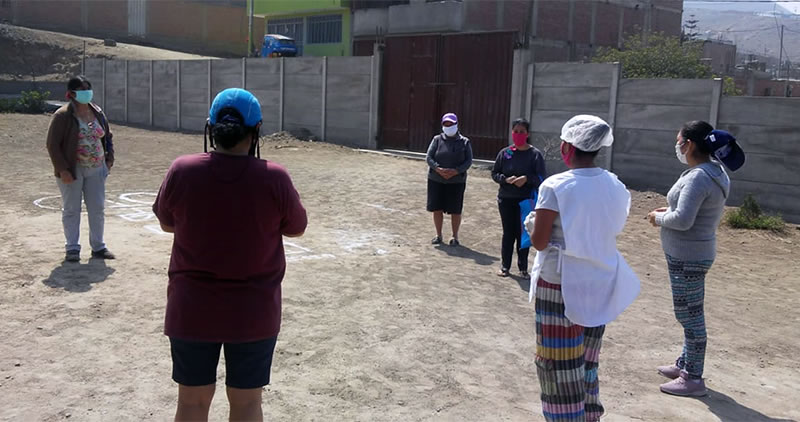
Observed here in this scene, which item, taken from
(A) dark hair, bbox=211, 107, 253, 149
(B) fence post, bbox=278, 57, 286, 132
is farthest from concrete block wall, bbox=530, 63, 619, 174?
(A) dark hair, bbox=211, 107, 253, 149

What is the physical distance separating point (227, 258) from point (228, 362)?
1.49 feet

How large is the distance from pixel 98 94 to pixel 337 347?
30123 millimetres

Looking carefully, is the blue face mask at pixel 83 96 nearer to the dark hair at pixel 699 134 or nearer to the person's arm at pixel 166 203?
the person's arm at pixel 166 203

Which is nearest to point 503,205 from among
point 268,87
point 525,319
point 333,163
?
point 525,319

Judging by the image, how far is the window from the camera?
43.3 m

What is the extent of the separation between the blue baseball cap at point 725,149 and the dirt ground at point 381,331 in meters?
1.58

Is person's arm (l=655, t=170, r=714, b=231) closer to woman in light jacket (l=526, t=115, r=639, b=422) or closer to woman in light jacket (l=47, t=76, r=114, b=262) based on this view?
woman in light jacket (l=526, t=115, r=639, b=422)

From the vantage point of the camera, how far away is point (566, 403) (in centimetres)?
347

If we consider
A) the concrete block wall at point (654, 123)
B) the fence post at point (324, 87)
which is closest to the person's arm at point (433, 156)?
the concrete block wall at point (654, 123)

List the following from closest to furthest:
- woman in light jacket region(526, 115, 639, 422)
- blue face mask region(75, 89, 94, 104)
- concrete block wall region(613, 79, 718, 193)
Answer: woman in light jacket region(526, 115, 639, 422) → blue face mask region(75, 89, 94, 104) → concrete block wall region(613, 79, 718, 193)

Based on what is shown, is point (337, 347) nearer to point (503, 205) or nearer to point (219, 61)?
point (503, 205)

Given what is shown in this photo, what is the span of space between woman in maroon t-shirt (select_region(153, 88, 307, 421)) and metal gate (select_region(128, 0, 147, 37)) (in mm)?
61308

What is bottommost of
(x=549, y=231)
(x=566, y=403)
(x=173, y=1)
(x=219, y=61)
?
(x=566, y=403)

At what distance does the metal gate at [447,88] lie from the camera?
17719 millimetres
